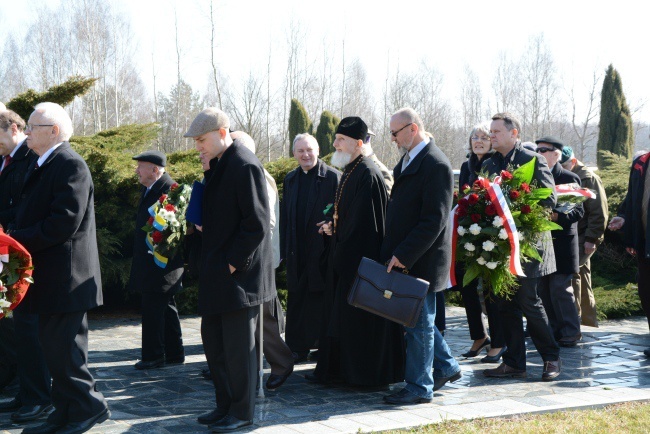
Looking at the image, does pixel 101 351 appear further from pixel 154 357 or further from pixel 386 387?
pixel 386 387

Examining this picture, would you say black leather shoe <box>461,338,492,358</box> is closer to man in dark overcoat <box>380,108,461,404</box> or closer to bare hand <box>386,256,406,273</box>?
man in dark overcoat <box>380,108,461,404</box>

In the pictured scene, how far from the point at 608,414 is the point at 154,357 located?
4285 millimetres

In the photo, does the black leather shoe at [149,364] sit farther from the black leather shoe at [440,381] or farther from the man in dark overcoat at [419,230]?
the black leather shoe at [440,381]

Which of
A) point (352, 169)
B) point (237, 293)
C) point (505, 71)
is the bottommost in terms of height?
point (237, 293)

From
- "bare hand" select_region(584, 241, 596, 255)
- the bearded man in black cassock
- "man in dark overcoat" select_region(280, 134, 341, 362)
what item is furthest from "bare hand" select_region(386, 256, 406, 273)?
"bare hand" select_region(584, 241, 596, 255)

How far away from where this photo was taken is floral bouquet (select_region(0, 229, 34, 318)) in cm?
488

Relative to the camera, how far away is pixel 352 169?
6.61 m

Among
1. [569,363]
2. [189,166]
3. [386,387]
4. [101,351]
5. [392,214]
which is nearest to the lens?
[392,214]

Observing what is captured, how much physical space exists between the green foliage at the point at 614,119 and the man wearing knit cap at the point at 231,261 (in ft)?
98.3

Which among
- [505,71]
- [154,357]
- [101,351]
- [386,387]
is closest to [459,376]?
[386,387]

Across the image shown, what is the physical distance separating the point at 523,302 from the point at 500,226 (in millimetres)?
866

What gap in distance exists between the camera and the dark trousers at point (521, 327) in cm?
683

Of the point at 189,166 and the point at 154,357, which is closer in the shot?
the point at 154,357

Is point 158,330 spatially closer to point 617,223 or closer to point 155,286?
point 155,286
